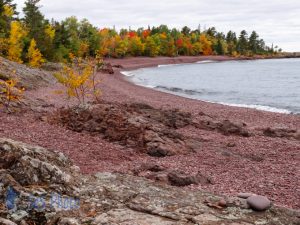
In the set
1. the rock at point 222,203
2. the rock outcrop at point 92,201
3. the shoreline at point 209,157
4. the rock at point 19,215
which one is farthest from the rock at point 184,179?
the rock at point 19,215

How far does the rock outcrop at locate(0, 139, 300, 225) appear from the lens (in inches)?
250

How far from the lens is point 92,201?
7.02 metres

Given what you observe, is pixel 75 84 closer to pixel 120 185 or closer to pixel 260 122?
pixel 260 122

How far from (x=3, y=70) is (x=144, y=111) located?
1617 centimetres

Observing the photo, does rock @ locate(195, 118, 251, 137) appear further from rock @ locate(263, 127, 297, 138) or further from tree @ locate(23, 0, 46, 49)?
tree @ locate(23, 0, 46, 49)

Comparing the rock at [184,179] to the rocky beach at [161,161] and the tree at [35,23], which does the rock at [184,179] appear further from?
the tree at [35,23]

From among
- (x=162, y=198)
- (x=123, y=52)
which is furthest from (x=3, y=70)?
(x=123, y=52)

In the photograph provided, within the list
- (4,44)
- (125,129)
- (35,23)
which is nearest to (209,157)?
(125,129)

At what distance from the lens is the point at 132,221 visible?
627cm

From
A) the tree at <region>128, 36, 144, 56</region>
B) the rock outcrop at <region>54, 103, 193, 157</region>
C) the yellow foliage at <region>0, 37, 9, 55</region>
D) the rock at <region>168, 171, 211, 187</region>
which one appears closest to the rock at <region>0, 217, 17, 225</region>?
the rock at <region>168, 171, 211, 187</region>

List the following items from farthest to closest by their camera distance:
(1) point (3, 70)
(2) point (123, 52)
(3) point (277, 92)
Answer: (2) point (123, 52) → (3) point (277, 92) → (1) point (3, 70)

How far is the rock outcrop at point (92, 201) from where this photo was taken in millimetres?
6352

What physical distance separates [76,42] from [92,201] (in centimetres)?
7069

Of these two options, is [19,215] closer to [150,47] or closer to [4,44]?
[4,44]
